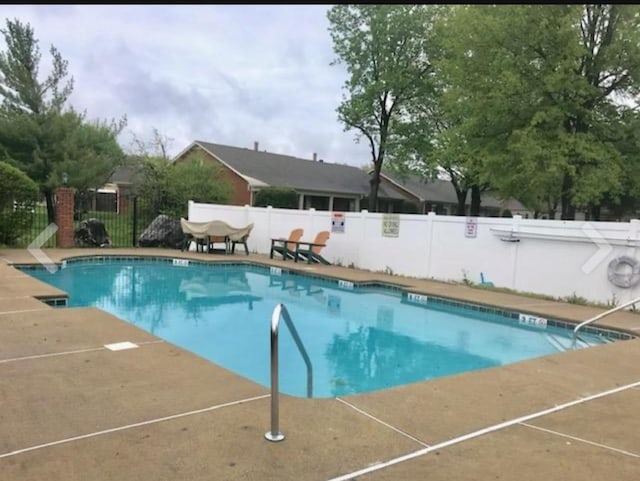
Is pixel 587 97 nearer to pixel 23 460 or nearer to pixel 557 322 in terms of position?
pixel 557 322

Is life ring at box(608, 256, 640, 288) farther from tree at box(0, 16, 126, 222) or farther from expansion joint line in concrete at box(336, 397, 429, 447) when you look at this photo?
tree at box(0, 16, 126, 222)

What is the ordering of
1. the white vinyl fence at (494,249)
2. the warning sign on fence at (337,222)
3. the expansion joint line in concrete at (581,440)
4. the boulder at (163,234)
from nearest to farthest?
the expansion joint line in concrete at (581,440), the white vinyl fence at (494,249), the warning sign on fence at (337,222), the boulder at (163,234)

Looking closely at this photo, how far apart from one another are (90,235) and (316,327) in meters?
10.1

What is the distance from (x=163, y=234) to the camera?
16422 mm

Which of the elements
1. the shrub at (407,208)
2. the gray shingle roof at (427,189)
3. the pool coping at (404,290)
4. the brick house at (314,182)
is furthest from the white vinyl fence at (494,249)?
the gray shingle roof at (427,189)

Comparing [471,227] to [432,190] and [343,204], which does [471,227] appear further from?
[432,190]

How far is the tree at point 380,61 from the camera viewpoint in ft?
77.9

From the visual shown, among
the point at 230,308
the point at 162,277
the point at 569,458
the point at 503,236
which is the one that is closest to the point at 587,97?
the point at 503,236

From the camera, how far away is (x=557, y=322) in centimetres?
777

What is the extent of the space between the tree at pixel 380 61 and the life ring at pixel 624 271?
17.0 meters

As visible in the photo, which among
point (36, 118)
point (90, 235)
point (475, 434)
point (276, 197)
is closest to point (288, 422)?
point (475, 434)

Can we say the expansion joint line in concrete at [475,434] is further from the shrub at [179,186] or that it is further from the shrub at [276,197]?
the shrub at [276,197]

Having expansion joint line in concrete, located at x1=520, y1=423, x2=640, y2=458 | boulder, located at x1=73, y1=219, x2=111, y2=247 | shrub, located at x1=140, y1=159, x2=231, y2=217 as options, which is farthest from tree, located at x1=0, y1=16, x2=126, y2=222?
expansion joint line in concrete, located at x1=520, y1=423, x2=640, y2=458

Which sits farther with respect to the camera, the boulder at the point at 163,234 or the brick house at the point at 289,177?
the brick house at the point at 289,177
